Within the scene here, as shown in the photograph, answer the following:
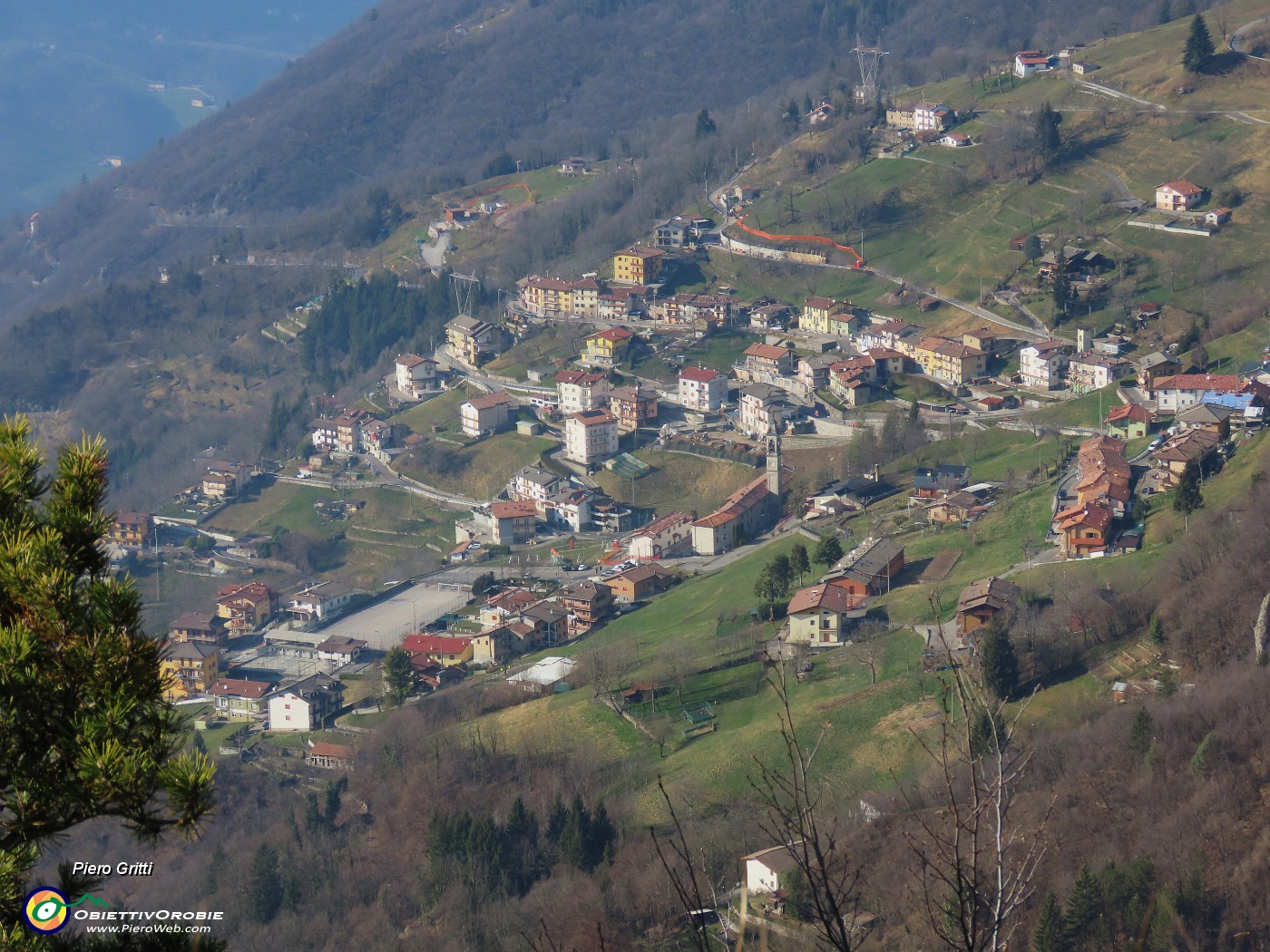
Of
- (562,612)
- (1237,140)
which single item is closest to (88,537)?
(562,612)

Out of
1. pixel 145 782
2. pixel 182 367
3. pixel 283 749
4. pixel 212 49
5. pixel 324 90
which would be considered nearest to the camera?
pixel 145 782

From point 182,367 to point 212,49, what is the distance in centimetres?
12847

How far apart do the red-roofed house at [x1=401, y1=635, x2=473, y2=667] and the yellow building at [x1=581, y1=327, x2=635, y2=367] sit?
18.1 meters

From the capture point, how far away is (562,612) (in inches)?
1289

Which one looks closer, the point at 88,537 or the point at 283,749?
the point at 88,537

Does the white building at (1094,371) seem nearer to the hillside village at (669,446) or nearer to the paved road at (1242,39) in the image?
the hillside village at (669,446)

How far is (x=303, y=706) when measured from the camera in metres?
30.4

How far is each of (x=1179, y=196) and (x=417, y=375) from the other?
28.2 metres

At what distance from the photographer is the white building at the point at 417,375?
2093 inches

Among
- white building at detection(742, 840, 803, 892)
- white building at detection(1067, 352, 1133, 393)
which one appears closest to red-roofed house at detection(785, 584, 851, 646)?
white building at detection(742, 840, 803, 892)

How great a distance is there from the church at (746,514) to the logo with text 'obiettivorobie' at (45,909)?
3198 centimetres

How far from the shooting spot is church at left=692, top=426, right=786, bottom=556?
35812 mm

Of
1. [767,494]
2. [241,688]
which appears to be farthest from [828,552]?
[241,688]

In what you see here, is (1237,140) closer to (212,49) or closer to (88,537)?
(88,537)
